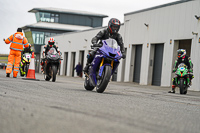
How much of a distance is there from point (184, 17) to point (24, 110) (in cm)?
2179

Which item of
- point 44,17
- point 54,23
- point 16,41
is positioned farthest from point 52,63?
point 44,17

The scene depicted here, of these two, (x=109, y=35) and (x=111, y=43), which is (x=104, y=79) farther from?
(x=109, y=35)

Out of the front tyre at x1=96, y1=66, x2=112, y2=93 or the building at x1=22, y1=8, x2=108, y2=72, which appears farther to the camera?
the building at x1=22, y1=8, x2=108, y2=72

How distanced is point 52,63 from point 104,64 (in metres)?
6.89

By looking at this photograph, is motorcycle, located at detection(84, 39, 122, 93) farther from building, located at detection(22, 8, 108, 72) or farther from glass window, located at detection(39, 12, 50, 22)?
glass window, located at detection(39, 12, 50, 22)

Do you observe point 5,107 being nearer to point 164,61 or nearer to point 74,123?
point 74,123

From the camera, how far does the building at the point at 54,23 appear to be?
237 feet

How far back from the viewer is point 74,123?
4098 mm

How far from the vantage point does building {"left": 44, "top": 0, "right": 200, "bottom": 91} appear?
24.7 meters

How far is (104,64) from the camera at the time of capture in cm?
1021

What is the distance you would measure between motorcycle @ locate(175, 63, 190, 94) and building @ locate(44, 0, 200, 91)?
26.9 feet

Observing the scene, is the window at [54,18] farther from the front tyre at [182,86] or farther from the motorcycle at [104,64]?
the motorcycle at [104,64]

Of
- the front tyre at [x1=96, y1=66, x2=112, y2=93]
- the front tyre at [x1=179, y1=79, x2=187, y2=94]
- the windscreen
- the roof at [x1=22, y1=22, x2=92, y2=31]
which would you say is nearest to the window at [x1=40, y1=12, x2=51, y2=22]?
the roof at [x1=22, y1=22, x2=92, y2=31]

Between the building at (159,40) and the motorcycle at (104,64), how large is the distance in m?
14.1
